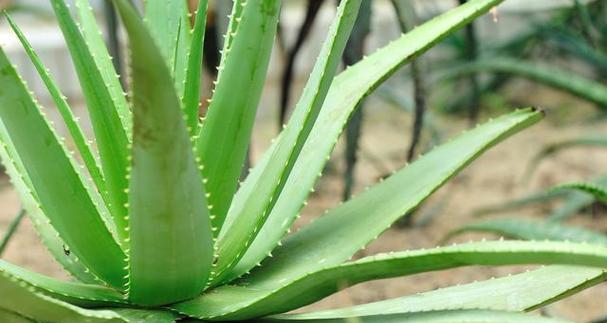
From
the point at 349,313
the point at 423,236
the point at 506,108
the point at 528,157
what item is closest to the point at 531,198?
the point at 423,236

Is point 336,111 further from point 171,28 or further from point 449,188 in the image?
point 449,188

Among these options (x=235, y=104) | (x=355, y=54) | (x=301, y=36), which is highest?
(x=301, y=36)

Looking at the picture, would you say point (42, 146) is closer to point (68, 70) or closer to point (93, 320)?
point (93, 320)

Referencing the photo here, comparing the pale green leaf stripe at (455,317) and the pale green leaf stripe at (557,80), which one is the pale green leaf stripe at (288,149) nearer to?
A: the pale green leaf stripe at (455,317)

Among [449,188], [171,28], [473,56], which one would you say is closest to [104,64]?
[171,28]

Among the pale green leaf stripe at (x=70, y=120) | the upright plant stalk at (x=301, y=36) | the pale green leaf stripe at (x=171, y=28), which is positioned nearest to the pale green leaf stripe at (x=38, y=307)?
the pale green leaf stripe at (x=70, y=120)
